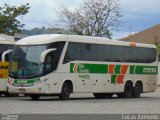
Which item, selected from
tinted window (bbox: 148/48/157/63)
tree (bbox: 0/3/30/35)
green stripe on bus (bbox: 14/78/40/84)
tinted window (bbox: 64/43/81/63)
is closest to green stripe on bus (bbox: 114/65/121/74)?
tinted window (bbox: 148/48/157/63)

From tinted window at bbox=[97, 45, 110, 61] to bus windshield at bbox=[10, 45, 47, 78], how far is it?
14.0 feet

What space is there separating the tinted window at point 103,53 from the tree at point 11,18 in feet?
119

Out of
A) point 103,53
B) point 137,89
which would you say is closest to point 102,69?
point 103,53

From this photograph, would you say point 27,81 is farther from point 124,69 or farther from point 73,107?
point 124,69

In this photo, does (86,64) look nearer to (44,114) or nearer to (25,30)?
(44,114)

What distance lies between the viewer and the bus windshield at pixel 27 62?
2539 centimetres

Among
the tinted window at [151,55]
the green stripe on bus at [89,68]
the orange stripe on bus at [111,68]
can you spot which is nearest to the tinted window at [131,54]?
the tinted window at [151,55]

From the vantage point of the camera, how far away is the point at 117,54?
30531mm

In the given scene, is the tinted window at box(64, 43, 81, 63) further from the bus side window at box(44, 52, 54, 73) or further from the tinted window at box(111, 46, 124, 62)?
the tinted window at box(111, 46, 124, 62)

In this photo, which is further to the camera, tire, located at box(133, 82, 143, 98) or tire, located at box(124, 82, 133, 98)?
tire, located at box(133, 82, 143, 98)

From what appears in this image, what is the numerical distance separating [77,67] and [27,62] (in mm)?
2862

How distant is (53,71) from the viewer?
84.5 ft

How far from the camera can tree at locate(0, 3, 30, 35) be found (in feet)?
213

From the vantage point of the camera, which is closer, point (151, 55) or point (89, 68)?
point (89, 68)
